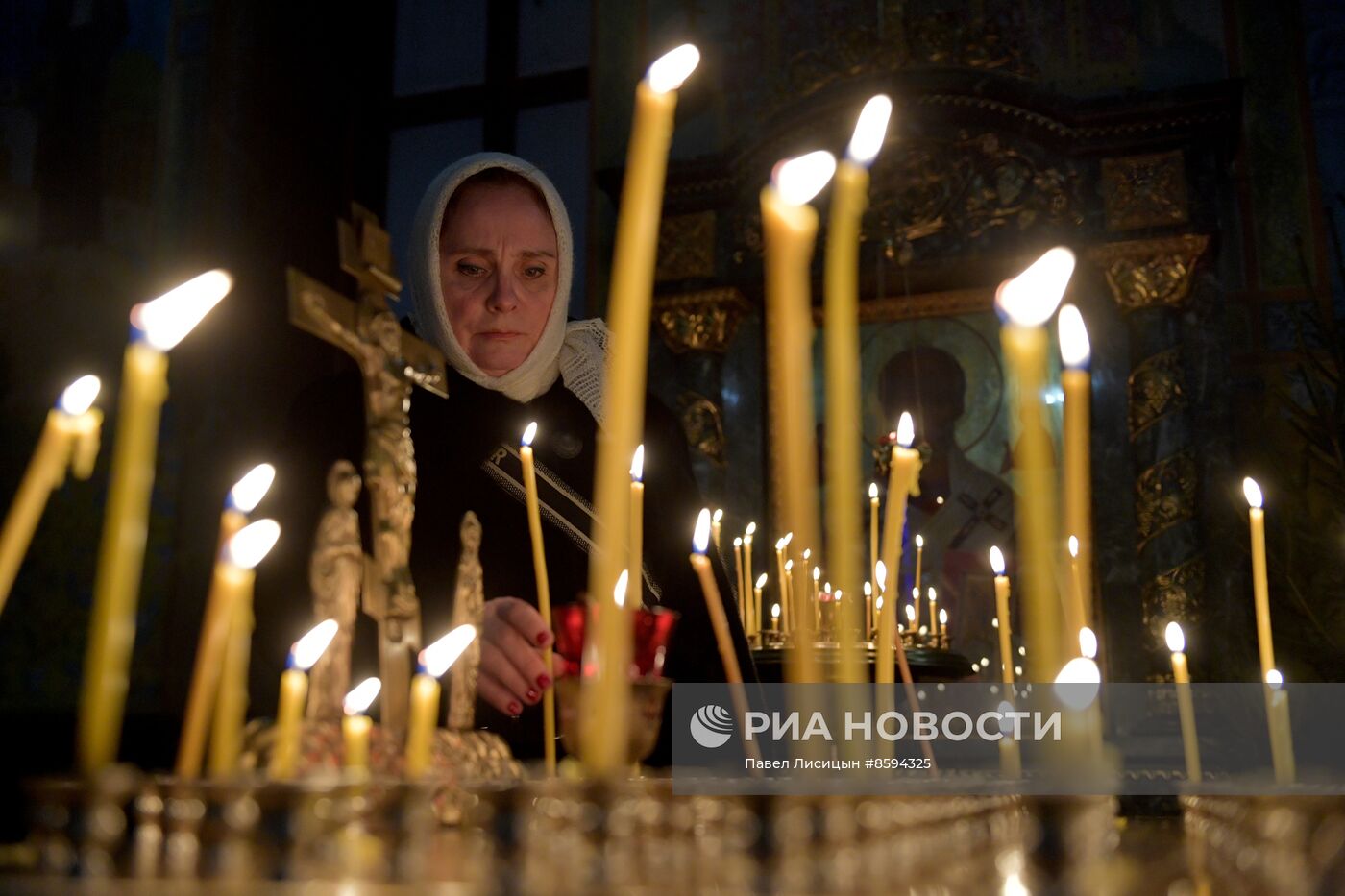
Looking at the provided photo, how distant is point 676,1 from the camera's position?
6.38 m

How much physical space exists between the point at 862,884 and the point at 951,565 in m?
5.05

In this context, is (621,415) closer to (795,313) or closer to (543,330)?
(795,313)

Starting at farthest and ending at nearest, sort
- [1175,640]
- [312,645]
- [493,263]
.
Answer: [493,263] → [1175,640] → [312,645]

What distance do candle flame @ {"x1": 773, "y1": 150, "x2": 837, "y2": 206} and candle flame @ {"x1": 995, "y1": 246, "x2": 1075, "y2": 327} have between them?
121 mm

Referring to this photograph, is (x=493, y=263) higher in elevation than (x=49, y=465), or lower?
higher

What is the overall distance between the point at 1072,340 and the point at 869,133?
185 millimetres

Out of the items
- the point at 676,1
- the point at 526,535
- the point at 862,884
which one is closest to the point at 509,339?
the point at 526,535

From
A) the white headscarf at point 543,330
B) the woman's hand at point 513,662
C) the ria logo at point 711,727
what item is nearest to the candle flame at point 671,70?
the woman's hand at point 513,662

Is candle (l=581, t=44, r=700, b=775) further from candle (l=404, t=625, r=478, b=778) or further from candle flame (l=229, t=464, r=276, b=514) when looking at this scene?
candle flame (l=229, t=464, r=276, b=514)

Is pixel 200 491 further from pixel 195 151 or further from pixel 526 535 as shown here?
pixel 526 535

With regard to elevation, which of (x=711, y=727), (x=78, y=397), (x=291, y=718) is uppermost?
(x=78, y=397)

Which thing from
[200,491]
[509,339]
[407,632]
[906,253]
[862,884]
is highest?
[906,253]

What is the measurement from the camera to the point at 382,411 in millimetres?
884

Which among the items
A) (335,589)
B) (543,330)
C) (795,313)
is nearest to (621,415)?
(795,313)
